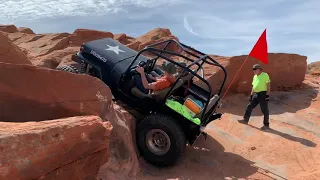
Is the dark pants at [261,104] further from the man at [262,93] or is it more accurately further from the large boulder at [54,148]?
the large boulder at [54,148]

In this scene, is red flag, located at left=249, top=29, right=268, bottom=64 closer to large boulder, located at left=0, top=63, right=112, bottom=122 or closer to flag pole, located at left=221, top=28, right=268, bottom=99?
flag pole, located at left=221, top=28, right=268, bottom=99

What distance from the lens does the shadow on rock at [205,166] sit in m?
5.58

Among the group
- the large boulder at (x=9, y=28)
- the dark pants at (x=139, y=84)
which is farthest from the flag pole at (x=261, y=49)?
the large boulder at (x=9, y=28)

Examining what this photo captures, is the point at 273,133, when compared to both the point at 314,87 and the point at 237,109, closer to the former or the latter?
the point at 237,109

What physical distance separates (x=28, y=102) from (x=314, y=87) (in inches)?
355

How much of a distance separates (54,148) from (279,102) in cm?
747

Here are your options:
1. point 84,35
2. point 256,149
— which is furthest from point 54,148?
point 84,35

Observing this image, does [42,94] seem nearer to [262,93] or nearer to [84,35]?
[262,93]

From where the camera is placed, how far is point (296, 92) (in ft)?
33.8

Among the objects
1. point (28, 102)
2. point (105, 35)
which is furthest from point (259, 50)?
point (105, 35)

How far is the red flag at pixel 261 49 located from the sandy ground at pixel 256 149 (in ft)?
4.86

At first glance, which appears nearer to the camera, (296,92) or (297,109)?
(297,109)

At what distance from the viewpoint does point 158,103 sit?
5.89 m

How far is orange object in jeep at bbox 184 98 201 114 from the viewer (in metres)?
5.80
